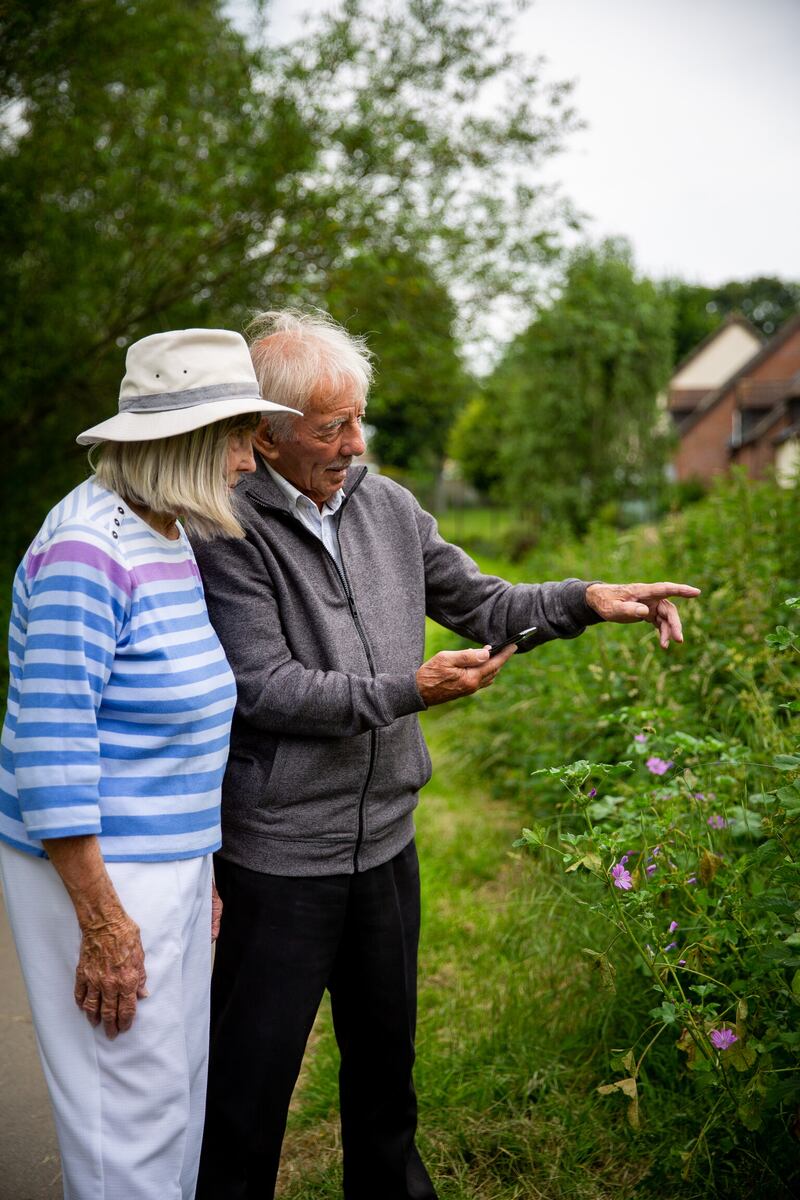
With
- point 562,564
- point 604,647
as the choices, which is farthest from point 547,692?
point 562,564

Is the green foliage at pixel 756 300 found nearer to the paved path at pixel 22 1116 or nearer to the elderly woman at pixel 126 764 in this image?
the paved path at pixel 22 1116

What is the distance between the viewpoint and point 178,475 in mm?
1995

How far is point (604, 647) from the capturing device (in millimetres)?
4832

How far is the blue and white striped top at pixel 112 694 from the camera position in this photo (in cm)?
180

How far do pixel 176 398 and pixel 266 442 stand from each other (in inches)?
15.1

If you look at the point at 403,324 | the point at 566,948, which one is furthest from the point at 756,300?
the point at 566,948

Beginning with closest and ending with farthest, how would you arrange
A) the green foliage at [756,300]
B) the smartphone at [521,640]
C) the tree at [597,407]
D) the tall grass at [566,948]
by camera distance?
1. the smartphone at [521,640]
2. the tall grass at [566,948]
3. the tree at [597,407]
4. the green foliage at [756,300]

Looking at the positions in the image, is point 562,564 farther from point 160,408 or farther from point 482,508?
point 482,508

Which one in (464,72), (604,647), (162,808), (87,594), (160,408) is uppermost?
(464,72)

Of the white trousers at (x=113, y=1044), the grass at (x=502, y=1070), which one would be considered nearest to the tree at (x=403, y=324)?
the grass at (x=502, y=1070)

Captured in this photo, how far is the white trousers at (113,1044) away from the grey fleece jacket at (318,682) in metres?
0.31

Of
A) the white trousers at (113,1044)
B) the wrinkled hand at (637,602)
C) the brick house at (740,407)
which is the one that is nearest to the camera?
the white trousers at (113,1044)

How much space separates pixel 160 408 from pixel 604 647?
323 centimetres

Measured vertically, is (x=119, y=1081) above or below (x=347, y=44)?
below
